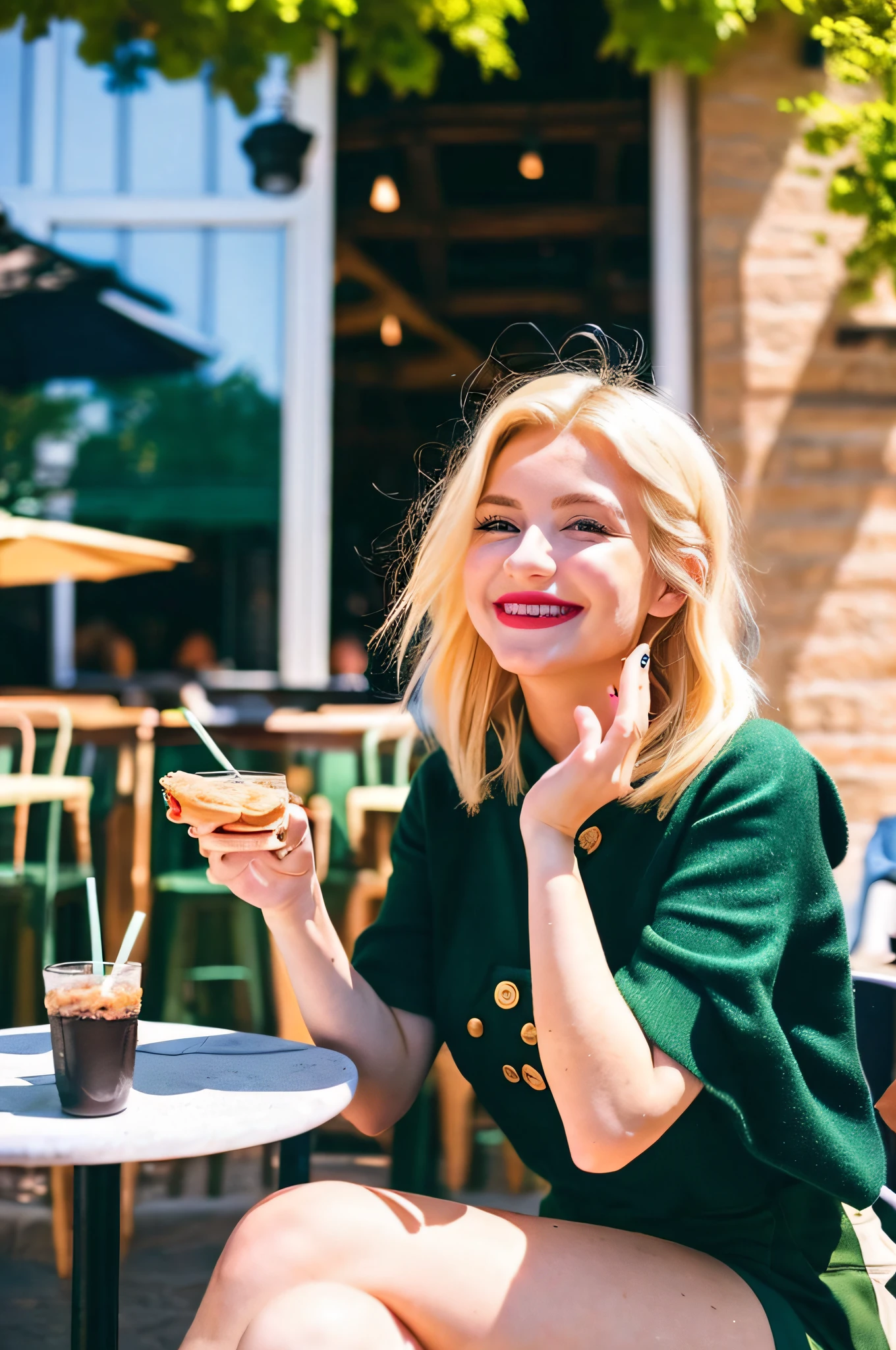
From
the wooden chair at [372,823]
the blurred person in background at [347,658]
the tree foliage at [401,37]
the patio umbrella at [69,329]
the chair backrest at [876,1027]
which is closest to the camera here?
the chair backrest at [876,1027]

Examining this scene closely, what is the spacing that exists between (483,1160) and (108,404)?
3.54m

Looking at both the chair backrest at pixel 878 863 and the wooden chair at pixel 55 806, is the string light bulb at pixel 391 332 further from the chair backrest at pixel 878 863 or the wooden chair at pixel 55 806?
the chair backrest at pixel 878 863

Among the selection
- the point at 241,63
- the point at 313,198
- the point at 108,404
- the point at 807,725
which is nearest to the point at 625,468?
the point at 807,725

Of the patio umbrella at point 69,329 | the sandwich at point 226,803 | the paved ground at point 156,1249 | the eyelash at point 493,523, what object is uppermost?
the patio umbrella at point 69,329

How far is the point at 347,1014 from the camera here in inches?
54.8

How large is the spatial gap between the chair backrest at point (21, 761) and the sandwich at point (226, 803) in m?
2.19

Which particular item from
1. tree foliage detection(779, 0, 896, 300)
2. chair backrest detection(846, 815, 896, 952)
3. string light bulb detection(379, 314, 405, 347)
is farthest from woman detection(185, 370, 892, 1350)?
string light bulb detection(379, 314, 405, 347)

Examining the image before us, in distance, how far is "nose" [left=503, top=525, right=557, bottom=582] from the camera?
4.27 feet

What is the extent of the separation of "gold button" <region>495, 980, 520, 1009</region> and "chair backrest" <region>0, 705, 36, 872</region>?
2.30 meters

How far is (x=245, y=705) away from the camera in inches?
173

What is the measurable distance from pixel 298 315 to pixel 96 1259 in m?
4.00

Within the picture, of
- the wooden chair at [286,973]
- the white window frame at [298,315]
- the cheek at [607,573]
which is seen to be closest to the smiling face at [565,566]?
the cheek at [607,573]

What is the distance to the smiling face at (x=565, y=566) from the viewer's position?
131cm

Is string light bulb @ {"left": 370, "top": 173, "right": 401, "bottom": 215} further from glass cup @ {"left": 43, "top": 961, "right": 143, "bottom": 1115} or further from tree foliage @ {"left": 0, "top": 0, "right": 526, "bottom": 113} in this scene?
glass cup @ {"left": 43, "top": 961, "right": 143, "bottom": 1115}
